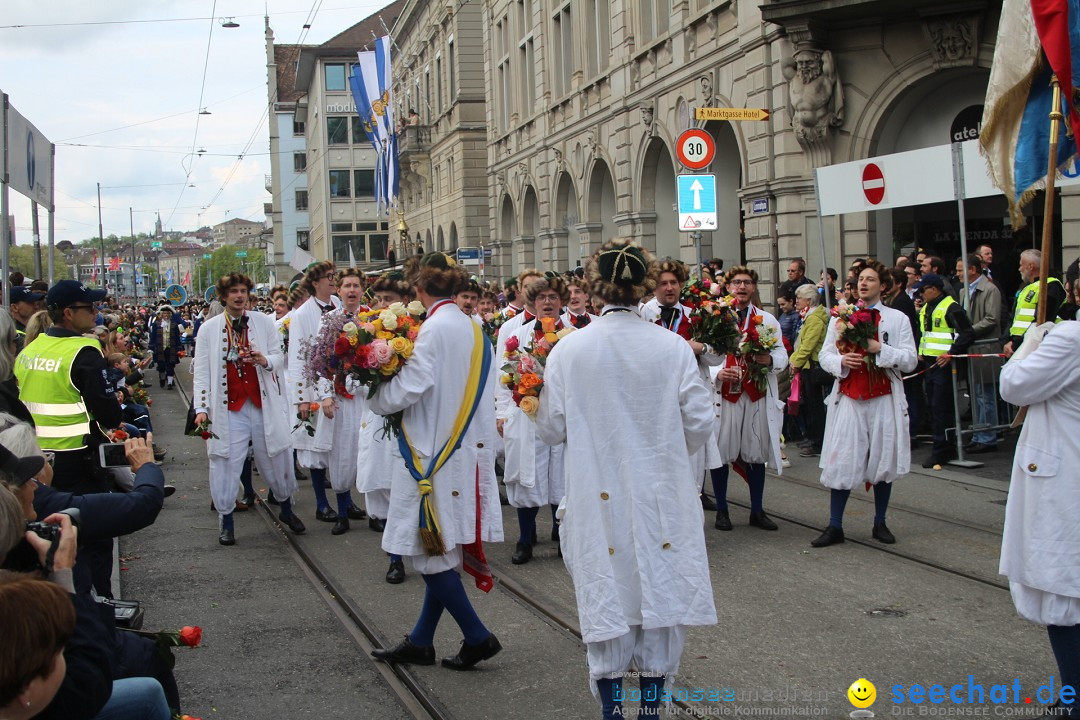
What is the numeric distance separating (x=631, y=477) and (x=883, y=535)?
168 inches

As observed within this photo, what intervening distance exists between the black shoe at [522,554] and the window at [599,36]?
73.0 feet

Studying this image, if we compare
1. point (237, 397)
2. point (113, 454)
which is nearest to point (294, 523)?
point (237, 397)

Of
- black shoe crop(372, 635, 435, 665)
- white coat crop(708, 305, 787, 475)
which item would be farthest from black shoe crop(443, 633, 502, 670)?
white coat crop(708, 305, 787, 475)

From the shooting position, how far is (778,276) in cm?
1980

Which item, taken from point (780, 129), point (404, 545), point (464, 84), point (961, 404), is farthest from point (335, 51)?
point (404, 545)

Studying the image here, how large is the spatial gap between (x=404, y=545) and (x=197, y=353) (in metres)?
4.24

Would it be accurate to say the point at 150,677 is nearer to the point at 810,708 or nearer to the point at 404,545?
the point at 404,545

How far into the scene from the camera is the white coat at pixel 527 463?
830 centimetres

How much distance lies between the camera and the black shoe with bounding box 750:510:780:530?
29.0ft

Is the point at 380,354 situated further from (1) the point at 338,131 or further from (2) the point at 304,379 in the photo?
(1) the point at 338,131

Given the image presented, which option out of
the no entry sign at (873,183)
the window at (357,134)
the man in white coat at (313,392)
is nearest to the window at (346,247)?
the window at (357,134)

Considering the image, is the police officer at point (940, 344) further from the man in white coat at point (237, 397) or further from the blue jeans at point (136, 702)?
the blue jeans at point (136, 702)

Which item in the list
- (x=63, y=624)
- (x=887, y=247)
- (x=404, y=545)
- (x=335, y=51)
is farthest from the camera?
(x=335, y=51)

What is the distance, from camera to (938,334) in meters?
11.8
